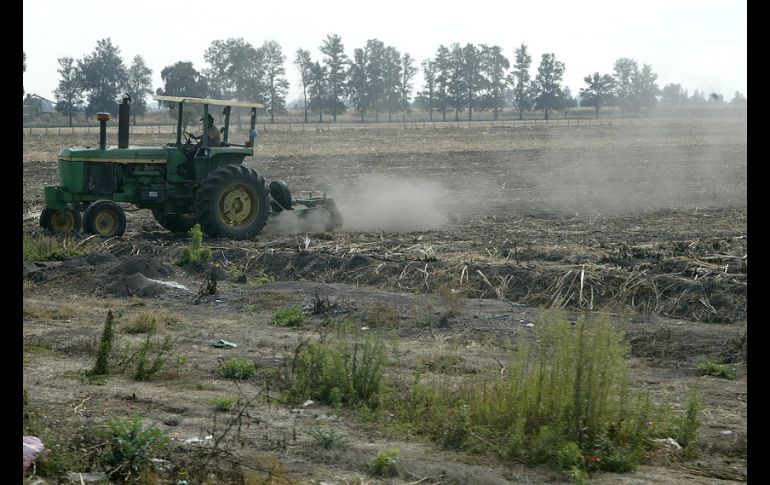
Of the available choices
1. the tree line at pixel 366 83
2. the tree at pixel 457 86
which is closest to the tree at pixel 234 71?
the tree line at pixel 366 83

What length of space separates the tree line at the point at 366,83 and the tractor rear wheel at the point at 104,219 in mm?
61623

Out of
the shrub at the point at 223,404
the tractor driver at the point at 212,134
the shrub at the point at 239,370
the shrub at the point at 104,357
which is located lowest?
the shrub at the point at 223,404

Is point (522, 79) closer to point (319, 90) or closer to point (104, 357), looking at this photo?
point (319, 90)

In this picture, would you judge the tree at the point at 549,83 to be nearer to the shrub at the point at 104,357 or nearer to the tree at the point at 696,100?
the tree at the point at 696,100

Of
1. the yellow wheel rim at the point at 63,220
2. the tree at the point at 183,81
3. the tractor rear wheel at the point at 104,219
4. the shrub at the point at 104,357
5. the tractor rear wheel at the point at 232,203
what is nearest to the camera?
the shrub at the point at 104,357

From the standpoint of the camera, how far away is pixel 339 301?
12.7 meters

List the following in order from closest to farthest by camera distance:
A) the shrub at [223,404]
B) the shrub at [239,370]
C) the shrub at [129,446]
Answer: the shrub at [129,446] < the shrub at [223,404] < the shrub at [239,370]

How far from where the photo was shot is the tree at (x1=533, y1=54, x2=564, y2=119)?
109 metres

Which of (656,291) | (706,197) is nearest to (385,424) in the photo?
(656,291)

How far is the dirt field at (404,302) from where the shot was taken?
283 inches

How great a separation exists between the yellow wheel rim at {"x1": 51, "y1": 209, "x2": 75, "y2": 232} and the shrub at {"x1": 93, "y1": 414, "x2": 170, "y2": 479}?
11.9 metres

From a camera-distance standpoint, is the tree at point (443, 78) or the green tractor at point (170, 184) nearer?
the green tractor at point (170, 184)

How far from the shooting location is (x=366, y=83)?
114 m

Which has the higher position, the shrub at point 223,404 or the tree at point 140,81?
the tree at point 140,81
